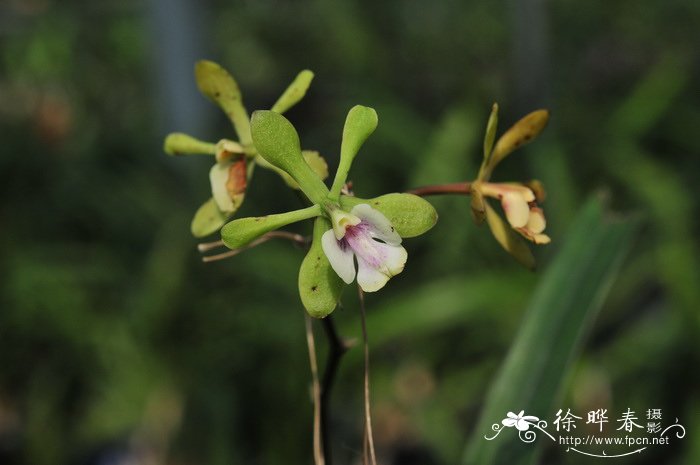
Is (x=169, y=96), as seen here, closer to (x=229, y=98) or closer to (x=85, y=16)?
(x=85, y=16)

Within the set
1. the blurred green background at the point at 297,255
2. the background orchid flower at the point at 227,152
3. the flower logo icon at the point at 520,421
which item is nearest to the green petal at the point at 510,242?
the background orchid flower at the point at 227,152

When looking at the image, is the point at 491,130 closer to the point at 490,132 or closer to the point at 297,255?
the point at 490,132

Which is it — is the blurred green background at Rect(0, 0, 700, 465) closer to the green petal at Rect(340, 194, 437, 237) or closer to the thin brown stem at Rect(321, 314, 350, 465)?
the thin brown stem at Rect(321, 314, 350, 465)

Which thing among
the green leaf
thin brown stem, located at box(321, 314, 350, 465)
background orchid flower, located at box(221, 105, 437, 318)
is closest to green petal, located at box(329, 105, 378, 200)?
background orchid flower, located at box(221, 105, 437, 318)

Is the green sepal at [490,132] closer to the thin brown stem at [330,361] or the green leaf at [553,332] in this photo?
the thin brown stem at [330,361]

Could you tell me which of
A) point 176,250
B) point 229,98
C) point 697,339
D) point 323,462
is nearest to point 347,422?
point 176,250

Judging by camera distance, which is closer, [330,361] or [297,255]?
[330,361]

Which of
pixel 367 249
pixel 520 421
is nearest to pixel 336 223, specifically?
pixel 367 249
